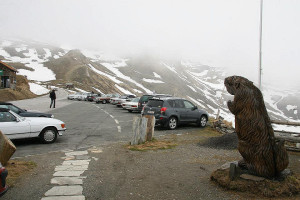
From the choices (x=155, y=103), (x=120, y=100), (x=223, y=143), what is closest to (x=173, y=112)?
(x=155, y=103)

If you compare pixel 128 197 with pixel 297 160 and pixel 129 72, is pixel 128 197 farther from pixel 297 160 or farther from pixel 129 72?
pixel 129 72

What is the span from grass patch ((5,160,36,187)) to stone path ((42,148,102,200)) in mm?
687

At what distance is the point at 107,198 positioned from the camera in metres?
4.18

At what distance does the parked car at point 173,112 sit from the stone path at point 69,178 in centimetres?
593

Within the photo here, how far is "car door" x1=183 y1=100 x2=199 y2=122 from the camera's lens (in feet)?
43.5

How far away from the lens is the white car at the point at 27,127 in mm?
8094

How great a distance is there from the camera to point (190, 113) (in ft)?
43.9

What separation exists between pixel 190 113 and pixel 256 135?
8950 mm

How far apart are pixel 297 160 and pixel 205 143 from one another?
2998 mm

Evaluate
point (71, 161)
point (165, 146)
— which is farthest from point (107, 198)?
point (165, 146)

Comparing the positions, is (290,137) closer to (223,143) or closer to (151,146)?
(223,143)

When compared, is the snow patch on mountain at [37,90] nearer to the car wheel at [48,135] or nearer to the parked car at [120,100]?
the parked car at [120,100]

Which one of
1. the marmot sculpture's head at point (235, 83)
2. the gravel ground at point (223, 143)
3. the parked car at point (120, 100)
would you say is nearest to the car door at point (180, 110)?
the gravel ground at point (223, 143)

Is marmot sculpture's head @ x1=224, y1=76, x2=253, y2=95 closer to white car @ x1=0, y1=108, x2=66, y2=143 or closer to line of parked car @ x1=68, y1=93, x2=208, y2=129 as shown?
white car @ x1=0, y1=108, x2=66, y2=143
